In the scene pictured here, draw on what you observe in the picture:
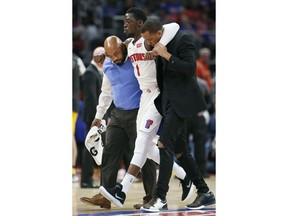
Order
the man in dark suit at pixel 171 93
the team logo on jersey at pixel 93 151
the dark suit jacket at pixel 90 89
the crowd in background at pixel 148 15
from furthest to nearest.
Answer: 1. the crowd in background at pixel 148 15
2. the dark suit jacket at pixel 90 89
3. the team logo on jersey at pixel 93 151
4. the man in dark suit at pixel 171 93

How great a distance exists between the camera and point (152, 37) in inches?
267

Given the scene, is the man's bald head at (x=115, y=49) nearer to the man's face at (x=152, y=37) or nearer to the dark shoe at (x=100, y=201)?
the man's face at (x=152, y=37)

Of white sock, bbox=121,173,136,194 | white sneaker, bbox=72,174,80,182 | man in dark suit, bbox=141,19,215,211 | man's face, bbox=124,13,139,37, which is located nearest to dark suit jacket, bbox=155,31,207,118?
man in dark suit, bbox=141,19,215,211

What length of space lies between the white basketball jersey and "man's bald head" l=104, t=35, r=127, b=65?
0.21 meters

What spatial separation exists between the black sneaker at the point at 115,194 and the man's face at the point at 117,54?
4.10 ft

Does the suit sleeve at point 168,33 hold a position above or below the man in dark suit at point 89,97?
above

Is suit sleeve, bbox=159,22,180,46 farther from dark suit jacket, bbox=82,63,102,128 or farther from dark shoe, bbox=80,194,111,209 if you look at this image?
dark suit jacket, bbox=82,63,102,128

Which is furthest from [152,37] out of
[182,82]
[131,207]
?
[131,207]

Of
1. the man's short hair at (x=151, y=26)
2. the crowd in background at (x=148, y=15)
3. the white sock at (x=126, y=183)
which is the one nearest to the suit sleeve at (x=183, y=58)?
the man's short hair at (x=151, y=26)

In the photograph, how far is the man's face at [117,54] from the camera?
7270 mm

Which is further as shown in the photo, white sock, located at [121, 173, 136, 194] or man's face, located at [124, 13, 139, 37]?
man's face, located at [124, 13, 139, 37]

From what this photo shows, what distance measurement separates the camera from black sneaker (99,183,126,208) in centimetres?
676

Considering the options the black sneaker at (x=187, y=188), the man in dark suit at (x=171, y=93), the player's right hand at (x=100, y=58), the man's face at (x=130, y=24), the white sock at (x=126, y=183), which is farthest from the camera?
the player's right hand at (x=100, y=58)

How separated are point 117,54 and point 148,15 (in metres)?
12.4
